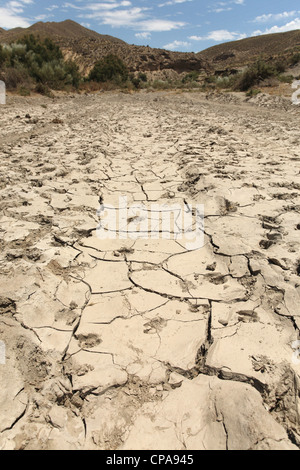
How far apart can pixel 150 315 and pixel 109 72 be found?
69.5 feet

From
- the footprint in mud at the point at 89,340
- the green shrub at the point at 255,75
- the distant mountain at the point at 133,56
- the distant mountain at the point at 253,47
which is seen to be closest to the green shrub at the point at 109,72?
the green shrub at the point at 255,75

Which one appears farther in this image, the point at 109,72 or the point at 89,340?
the point at 109,72

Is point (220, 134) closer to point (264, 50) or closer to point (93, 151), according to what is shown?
point (93, 151)

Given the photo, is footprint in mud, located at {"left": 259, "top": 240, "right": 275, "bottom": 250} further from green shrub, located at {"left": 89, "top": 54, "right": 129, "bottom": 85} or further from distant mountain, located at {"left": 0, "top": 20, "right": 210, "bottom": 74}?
distant mountain, located at {"left": 0, "top": 20, "right": 210, "bottom": 74}

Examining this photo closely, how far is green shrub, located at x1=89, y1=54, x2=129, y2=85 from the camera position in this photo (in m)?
19.3

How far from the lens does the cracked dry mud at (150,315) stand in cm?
124

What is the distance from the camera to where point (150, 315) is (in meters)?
1.80

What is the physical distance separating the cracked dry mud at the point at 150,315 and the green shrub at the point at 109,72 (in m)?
17.6

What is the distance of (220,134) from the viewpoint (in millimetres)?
5824

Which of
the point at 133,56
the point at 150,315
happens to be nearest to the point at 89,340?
the point at 150,315

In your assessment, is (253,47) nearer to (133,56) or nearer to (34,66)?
(133,56)

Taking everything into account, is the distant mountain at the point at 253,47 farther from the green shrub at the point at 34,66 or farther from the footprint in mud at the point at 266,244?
the footprint in mud at the point at 266,244

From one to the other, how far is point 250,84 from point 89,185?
12.6 metres

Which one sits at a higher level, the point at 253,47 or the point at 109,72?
the point at 253,47
